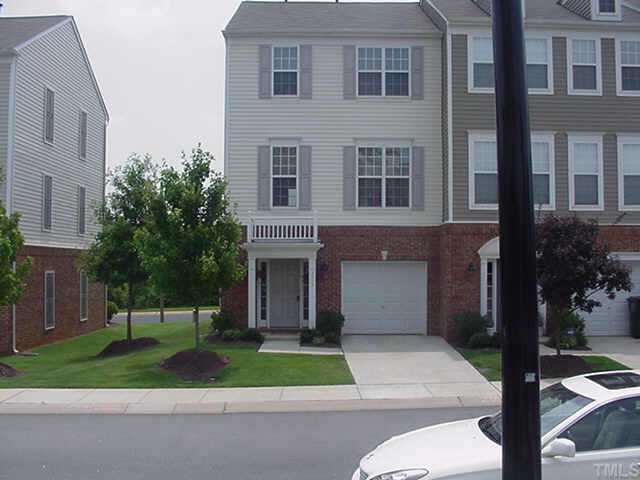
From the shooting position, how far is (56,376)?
16.6 meters

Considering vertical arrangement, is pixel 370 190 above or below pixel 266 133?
below

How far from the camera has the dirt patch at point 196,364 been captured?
16234 millimetres

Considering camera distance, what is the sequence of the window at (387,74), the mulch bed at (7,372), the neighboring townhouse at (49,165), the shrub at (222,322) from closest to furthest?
1. the mulch bed at (7,372)
2. the shrub at (222,322)
3. the neighboring townhouse at (49,165)
4. the window at (387,74)

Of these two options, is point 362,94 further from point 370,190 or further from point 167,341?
point 167,341

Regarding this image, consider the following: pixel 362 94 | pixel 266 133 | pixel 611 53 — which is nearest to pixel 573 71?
pixel 611 53

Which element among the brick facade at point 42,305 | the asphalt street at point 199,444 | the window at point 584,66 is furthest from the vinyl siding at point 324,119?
the asphalt street at point 199,444

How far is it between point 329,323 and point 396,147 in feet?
19.7

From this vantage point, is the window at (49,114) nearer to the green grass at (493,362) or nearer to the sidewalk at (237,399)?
the sidewalk at (237,399)

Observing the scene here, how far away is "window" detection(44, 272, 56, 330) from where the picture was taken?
24703mm

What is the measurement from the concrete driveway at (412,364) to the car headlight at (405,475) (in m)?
8.92

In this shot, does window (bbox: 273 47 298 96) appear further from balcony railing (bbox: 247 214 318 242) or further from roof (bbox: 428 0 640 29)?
roof (bbox: 428 0 640 29)

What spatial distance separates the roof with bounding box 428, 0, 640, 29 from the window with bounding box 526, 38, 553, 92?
68cm

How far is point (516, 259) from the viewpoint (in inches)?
162

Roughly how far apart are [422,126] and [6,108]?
13.0 m
